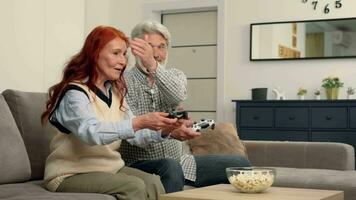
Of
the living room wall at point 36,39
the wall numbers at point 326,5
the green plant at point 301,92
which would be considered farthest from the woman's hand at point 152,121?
the wall numbers at point 326,5

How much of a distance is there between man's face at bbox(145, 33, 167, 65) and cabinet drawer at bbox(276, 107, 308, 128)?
10.8ft

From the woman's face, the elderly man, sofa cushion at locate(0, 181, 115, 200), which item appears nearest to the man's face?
the elderly man

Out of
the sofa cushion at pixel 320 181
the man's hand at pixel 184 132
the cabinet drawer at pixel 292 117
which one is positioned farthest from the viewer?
the cabinet drawer at pixel 292 117

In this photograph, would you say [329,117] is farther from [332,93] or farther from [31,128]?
[31,128]

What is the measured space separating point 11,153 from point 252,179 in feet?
3.23

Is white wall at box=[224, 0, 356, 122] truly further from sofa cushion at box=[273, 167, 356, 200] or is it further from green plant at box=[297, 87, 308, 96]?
sofa cushion at box=[273, 167, 356, 200]

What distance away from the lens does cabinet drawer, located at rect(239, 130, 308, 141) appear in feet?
18.8

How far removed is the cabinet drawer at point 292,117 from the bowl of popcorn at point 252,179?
348 centimetres

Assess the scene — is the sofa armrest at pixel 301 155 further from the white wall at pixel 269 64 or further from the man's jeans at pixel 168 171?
the white wall at pixel 269 64

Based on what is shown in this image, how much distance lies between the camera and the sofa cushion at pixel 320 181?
3047 mm

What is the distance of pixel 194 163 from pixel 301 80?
3.61 metres

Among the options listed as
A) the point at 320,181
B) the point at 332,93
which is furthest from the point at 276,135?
the point at 320,181

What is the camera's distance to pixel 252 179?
222 centimetres

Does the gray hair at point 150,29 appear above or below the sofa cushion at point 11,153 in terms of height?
above
